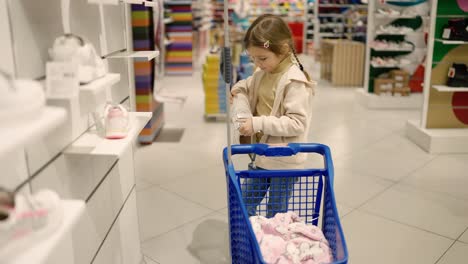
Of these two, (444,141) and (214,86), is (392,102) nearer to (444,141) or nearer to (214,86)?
(444,141)

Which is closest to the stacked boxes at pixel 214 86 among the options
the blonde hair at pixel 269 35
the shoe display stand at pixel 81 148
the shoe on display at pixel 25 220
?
the shoe display stand at pixel 81 148

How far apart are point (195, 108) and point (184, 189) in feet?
10.8

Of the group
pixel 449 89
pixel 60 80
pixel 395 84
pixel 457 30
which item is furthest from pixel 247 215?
pixel 395 84

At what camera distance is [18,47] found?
125cm

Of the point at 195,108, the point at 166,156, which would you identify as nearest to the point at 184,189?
the point at 166,156

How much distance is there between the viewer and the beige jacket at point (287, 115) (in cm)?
204

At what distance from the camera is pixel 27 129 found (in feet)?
2.89

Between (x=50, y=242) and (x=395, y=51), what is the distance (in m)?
7.03

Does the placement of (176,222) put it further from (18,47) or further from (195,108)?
(195,108)

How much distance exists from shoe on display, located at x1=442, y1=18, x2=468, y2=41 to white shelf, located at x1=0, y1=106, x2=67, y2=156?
4544 mm

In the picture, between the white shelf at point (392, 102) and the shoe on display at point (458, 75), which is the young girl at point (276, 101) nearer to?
the shoe on display at point (458, 75)

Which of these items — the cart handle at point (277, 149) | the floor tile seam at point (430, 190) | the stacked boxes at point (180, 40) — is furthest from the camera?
the stacked boxes at point (180, 40)

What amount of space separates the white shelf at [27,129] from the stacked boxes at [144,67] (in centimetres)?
388

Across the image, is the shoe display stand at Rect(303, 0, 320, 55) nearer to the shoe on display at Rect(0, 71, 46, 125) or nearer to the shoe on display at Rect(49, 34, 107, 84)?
the shoe on display at Rect(49, 34, 107, 84)
